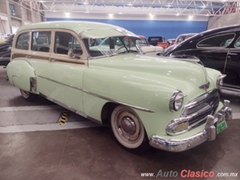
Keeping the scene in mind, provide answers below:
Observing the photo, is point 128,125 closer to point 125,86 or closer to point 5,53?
point 125,86

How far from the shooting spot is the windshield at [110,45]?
111 inches

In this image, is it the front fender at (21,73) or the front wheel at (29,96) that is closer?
the front fender at (21,73)

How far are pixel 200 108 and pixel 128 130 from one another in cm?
92

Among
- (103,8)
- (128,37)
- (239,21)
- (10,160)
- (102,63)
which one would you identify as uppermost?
(103,8)

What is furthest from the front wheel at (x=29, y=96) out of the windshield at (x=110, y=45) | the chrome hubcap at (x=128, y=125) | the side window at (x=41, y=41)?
the chrome hubcap at (x=128, y=125)

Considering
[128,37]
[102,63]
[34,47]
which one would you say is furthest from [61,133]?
[128,37]

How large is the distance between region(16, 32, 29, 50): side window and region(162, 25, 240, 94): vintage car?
11.5 ft

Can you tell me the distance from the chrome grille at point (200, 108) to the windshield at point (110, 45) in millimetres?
1456

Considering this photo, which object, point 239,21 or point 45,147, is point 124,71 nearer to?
point 45,147

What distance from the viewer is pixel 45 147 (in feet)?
8.76

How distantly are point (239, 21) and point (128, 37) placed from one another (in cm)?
1874

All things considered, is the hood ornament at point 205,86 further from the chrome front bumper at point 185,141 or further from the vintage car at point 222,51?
the vintage car at point 222,51

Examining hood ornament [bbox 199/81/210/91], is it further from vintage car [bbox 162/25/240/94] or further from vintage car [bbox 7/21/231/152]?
vintage car [bbox 162/25/240/94]

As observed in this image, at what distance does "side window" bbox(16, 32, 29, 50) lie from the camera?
389 centimetres
